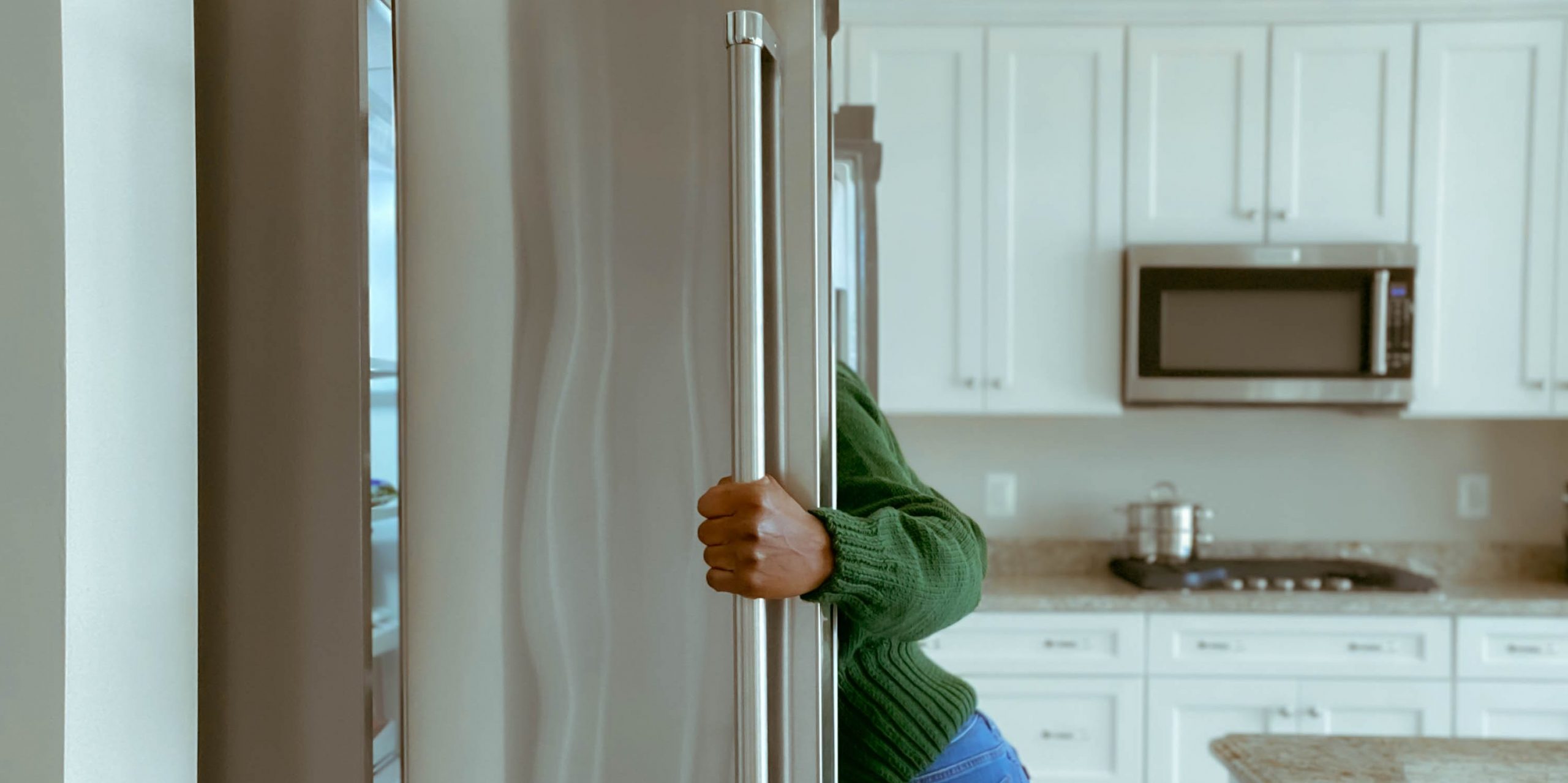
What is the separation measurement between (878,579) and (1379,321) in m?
2.25

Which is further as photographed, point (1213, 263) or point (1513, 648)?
point (1213, 263)

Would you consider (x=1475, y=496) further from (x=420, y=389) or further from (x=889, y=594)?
(x=420, y=389)

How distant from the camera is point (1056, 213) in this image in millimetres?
2652

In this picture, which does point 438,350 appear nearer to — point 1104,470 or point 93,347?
point 93,347

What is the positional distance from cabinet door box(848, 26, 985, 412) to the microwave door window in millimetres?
478

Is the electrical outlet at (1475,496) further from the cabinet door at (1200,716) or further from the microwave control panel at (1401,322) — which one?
the cabinet door at (1200,716)

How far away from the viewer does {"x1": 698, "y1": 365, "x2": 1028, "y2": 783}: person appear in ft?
2.36

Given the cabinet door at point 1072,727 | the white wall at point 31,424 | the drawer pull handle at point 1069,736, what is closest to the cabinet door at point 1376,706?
the cabinet door at point 1072,727

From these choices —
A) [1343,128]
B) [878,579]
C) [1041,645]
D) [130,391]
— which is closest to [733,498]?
[878,579]

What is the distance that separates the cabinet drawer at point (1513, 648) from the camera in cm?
244

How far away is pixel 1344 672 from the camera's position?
2445mm

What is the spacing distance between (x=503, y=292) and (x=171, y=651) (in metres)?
0.38

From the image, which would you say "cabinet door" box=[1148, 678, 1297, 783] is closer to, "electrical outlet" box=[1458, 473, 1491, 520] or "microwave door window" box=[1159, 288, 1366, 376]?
"microwave door window" box=[1159, 288, 1366, 376]

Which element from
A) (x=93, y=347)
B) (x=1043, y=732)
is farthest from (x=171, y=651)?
(x=1043, y=732)
